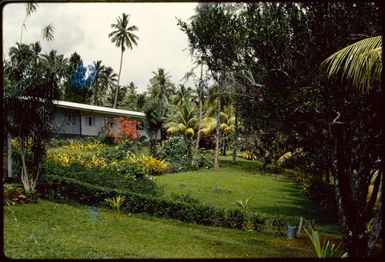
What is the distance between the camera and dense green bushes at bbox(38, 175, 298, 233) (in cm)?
1150

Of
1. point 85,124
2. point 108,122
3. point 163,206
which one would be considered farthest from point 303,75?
point 85,124

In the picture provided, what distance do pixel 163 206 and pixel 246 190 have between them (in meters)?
6.66

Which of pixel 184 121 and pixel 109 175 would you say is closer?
pixel 109 175

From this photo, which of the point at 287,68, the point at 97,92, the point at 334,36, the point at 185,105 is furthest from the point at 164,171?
the point at 97,92

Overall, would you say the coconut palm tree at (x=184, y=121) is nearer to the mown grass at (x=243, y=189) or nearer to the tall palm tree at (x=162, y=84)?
the mown grass at (x=243, y=189)

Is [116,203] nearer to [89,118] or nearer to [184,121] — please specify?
[184,121]

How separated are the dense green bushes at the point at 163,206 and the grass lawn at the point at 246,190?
2.57 meters

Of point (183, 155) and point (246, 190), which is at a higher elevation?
point (183, 155)

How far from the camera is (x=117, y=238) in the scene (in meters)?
8.86

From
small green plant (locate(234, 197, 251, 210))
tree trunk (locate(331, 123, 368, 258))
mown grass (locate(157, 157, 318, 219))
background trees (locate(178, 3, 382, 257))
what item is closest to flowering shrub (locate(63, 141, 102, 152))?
mown grass (locate(157, 157, 318, 219))

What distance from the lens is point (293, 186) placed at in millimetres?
21047

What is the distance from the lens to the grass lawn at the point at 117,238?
7191 millimetres

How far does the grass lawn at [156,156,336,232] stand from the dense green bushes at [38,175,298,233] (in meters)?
2.57

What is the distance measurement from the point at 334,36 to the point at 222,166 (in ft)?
59.1
